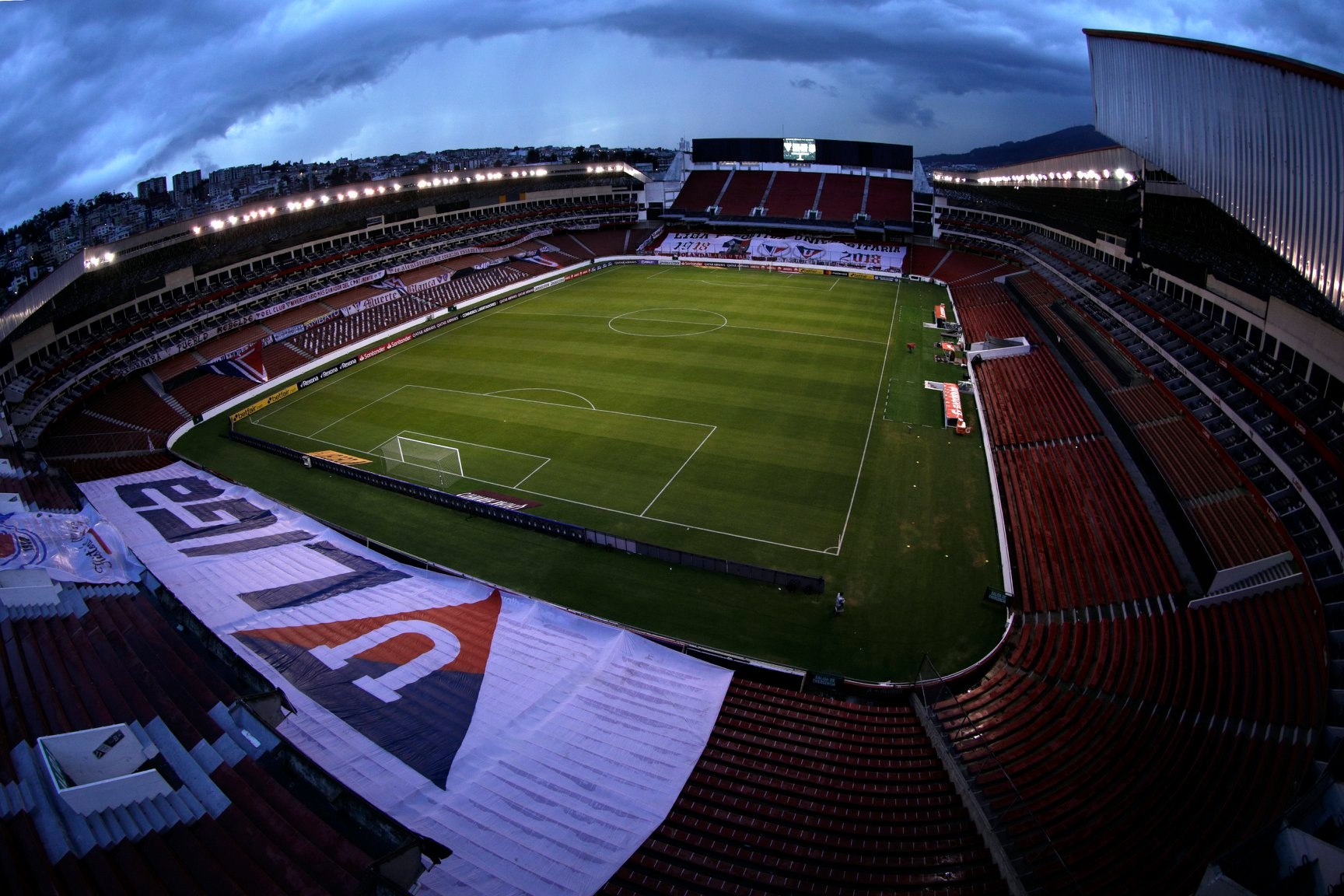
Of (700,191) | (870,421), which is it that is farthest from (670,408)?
(700,191)

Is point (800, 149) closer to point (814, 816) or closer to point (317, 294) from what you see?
point (317, 294)

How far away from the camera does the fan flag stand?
122 feet

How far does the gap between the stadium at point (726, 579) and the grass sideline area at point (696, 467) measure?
0.20 m

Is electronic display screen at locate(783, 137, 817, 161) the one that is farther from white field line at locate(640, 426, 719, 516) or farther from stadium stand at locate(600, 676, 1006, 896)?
stadium stand at locate(600, 676, 1006, 896)

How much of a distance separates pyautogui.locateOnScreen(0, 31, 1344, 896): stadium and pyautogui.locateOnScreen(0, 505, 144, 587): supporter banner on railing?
0.13m

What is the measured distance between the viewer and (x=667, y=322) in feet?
152

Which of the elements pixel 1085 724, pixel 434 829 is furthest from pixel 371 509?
pixel 1085 724

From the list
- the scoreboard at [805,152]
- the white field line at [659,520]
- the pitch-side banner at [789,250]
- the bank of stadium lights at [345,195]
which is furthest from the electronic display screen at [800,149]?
the white field line at [659,520]

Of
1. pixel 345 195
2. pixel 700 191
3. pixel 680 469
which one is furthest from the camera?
pixel 700 191

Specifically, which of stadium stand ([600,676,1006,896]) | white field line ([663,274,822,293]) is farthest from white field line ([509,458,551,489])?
white field line ([663,274,822,293])

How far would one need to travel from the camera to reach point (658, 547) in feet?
67.7

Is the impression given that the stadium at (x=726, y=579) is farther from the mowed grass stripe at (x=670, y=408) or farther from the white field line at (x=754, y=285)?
the white field line at (x=754, y=285)

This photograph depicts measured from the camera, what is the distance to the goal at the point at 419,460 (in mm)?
26375

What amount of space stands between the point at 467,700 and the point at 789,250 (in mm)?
57436
